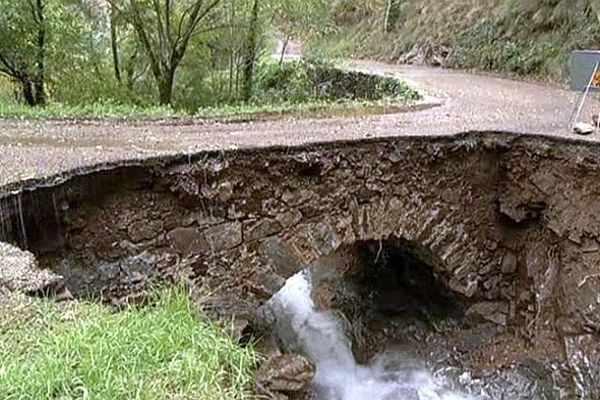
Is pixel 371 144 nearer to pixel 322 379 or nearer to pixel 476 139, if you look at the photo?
pixel 476 139

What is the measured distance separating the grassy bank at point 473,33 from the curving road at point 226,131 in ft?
9.88

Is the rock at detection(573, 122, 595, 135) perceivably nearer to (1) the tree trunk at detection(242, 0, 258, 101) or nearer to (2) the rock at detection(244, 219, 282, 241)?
(2) the rock at detection(244, 219, 282, 241)

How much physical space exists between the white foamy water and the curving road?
2.14 metres

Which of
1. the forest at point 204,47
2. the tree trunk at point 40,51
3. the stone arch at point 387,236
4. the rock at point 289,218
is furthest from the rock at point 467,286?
the tree trunk at point 40,51

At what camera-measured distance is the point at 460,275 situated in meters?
6.88

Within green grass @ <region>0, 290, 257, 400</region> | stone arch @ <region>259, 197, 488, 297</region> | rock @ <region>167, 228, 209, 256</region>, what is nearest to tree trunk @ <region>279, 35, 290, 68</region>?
stone arch @ <region>259, 197, 488, 297</region>

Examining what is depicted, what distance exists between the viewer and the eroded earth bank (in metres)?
5.14

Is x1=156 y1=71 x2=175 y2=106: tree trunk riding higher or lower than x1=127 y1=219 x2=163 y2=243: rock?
higher

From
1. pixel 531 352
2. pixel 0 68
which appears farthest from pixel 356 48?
pixel 531 352

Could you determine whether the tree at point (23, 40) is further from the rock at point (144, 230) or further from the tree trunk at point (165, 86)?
the rock at point (144, 230)

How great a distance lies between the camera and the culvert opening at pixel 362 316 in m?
6.34

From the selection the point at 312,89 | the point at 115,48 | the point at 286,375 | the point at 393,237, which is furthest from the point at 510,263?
the point at 115,48

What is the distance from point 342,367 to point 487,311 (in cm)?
167

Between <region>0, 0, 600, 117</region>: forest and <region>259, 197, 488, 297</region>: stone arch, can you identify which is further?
<region>0, 0, 600, 117</region>: forest
